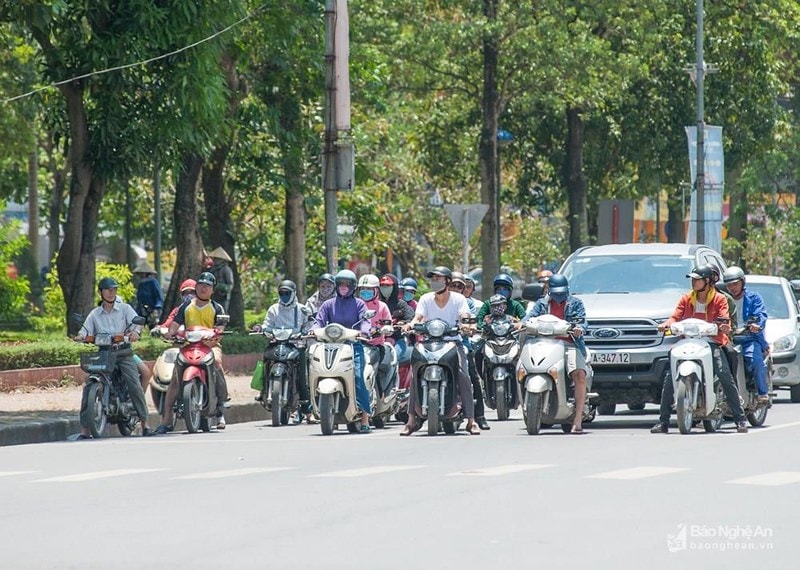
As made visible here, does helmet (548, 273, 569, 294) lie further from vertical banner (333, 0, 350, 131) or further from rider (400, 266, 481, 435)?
vertical banner (333, 0, 350, 131)

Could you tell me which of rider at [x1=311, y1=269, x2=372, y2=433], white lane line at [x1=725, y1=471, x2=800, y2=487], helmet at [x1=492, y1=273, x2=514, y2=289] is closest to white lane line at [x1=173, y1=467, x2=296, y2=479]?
white lane line at [x1=725, y1=471, x2=800, y2=487]

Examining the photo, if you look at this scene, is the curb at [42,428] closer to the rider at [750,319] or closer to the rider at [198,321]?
the rider at [198,321]

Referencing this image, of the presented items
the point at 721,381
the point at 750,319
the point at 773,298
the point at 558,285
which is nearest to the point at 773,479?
the point at 721,381

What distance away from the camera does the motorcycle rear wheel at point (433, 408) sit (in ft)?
59.2

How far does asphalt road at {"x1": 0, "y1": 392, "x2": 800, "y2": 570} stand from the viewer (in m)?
9.35

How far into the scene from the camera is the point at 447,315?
60.6 feet

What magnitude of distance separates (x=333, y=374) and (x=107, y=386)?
249 centimetres

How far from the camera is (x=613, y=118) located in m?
46.7

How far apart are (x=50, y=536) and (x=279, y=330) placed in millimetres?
10736

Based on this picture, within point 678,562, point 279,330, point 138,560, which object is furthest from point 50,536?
point 279,330

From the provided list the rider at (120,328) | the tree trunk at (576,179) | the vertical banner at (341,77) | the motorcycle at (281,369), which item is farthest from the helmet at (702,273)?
the tree trunk at (576,179)

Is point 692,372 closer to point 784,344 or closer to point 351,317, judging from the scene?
point 351,317

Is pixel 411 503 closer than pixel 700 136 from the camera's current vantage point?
Yes

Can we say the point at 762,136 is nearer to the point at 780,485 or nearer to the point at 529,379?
the point at 529,379
